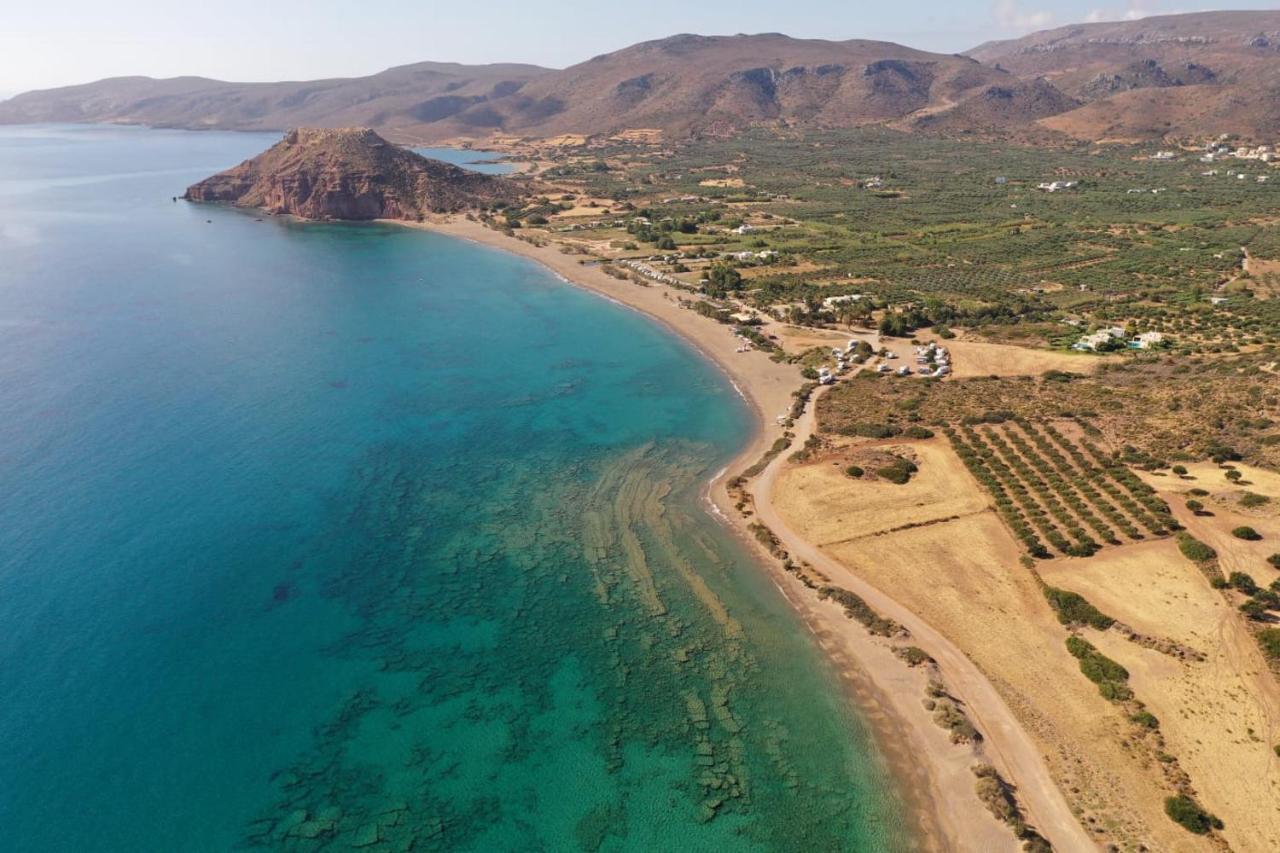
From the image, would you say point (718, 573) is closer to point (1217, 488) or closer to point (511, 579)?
point (511, 579)

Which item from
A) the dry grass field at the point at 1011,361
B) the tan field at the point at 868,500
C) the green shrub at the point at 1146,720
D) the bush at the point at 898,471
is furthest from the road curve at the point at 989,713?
the dry grass field at the point at 1011,361

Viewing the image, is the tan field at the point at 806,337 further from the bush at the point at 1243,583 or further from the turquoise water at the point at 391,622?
the bush at the point at 1243,583

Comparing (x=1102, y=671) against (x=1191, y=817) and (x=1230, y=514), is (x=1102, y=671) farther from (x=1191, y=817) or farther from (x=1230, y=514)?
(x=1230, y=514)

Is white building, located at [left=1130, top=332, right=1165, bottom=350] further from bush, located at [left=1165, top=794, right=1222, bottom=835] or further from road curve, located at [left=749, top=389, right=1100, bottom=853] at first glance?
bush, located at [left=1165, top=794, right=1222, bottom=835]

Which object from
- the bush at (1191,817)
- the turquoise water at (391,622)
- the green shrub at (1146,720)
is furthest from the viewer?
the green shrub at (1146,720)

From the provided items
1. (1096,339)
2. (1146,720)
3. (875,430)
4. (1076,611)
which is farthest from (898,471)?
(1096,339)

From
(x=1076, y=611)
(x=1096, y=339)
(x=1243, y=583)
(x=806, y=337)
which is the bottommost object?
(x=1076, y=611)
